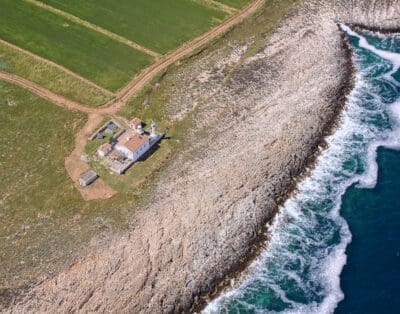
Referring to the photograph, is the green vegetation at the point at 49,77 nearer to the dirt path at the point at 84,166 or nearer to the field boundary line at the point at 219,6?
the dirt path at the point at 84,166

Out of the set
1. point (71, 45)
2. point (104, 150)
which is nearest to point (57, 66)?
point (71, 45)

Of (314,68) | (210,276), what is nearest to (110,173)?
(210,276)

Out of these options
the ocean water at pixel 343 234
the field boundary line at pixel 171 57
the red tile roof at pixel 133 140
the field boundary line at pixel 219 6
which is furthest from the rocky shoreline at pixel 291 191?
the field boundary line at pixel 219 6

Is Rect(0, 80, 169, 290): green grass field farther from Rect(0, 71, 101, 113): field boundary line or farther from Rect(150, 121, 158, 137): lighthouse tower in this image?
Rect(150, 121, 158, 137): lighthouse tower

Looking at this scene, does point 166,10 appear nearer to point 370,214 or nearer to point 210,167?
point 210,167

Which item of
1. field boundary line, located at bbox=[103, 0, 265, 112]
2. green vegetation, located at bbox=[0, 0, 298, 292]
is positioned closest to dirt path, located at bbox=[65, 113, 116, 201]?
green vegetation, located at bbox=[0, 0, 298, 292]

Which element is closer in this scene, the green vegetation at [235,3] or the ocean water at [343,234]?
the ocean water at [343,234]

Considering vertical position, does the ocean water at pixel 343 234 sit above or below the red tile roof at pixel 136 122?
below
